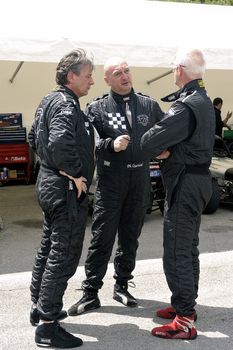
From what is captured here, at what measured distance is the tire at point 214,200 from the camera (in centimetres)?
688

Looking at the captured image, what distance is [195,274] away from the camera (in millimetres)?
3699

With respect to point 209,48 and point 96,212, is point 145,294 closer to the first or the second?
point 96,212

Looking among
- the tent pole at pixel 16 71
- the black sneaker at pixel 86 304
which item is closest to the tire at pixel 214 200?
the black sneaker at pixel 86 304

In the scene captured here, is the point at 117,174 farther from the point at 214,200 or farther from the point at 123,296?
the point at 214,200

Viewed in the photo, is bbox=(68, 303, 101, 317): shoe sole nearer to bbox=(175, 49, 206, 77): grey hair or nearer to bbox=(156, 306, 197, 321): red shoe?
bbox=(156, 306, 197, 321): red shoe

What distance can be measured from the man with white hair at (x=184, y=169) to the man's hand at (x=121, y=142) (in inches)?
9.1

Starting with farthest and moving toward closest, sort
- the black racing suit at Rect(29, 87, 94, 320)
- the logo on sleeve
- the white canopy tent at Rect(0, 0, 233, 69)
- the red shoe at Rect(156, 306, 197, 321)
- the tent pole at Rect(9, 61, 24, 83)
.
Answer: the tent pole at Rect(9, 61, 24, 83)
the white canopy tent at Rect(0, 0, 233, 69)
the logo on sleeve
the red shoe at Rect(156, 306, 197, 321)
the black racing suit at Rect(29, 87, 94, 320)

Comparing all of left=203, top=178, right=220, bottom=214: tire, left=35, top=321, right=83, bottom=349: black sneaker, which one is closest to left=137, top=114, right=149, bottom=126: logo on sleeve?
left=35, top=321, right=83, bottom=349: black sneaker

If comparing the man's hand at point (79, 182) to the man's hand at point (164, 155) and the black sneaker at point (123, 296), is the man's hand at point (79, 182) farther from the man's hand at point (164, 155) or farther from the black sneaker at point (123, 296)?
the black sneaker at point (123, 296)

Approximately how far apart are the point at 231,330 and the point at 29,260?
2.29m

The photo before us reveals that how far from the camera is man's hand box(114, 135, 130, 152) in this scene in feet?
11.6

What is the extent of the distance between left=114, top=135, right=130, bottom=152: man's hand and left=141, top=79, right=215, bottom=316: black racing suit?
227mm

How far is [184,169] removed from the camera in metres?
3.38

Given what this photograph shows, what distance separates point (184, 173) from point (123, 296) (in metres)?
1.21
